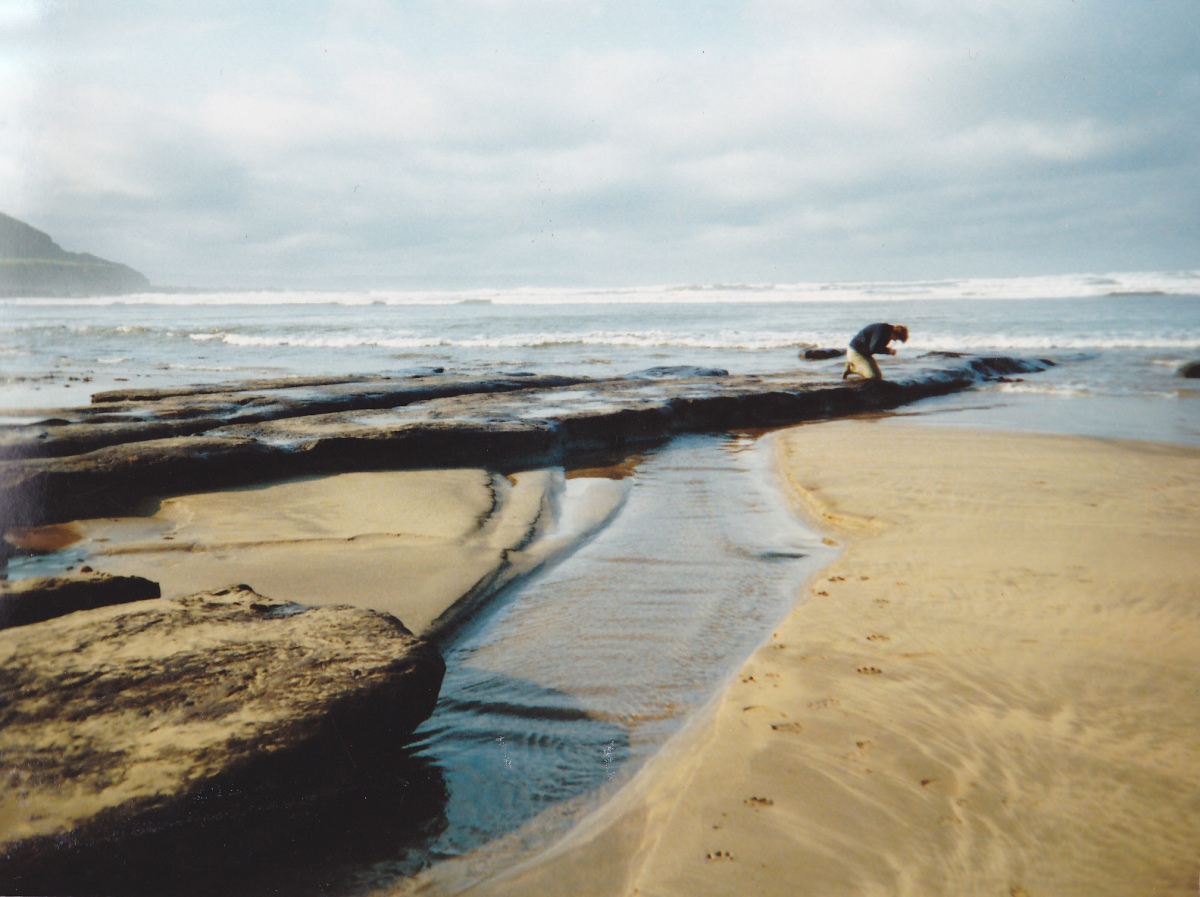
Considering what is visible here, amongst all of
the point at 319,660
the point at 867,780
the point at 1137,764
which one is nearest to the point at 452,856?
the point at 319,660

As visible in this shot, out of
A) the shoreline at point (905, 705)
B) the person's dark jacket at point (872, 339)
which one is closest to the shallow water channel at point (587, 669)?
the shoreline at point (905, 705)

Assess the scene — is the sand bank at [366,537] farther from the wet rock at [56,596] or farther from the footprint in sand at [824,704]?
the footprint in sand at [824,704]

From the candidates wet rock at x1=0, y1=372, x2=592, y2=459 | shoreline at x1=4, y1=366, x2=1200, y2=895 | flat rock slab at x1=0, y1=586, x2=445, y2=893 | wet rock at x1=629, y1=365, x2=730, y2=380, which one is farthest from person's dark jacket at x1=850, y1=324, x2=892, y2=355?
flat rock slab at x1=0, y1=586, x2=445, y2=893

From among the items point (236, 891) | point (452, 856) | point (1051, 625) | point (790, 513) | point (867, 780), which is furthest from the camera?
point (790, 513)

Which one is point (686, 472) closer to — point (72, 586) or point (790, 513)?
point (790, 513)

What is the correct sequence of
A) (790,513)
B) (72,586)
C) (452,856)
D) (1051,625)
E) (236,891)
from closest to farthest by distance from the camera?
(236,891) → (452,856) → (72,586) → (1051,625) → (790,513)

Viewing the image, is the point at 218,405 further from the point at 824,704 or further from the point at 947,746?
the point at 947,746

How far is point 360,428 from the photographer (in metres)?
6.39

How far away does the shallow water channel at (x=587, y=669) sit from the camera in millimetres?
2186

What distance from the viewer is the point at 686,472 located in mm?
6773

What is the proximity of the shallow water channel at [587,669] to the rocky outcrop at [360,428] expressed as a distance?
1.99 m

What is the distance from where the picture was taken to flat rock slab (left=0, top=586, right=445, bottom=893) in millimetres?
1713

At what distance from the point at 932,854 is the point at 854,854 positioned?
18 cm

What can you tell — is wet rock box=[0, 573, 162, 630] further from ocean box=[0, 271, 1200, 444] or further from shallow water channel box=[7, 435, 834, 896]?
shallow water channel box=[7, 435, 834, 896]
